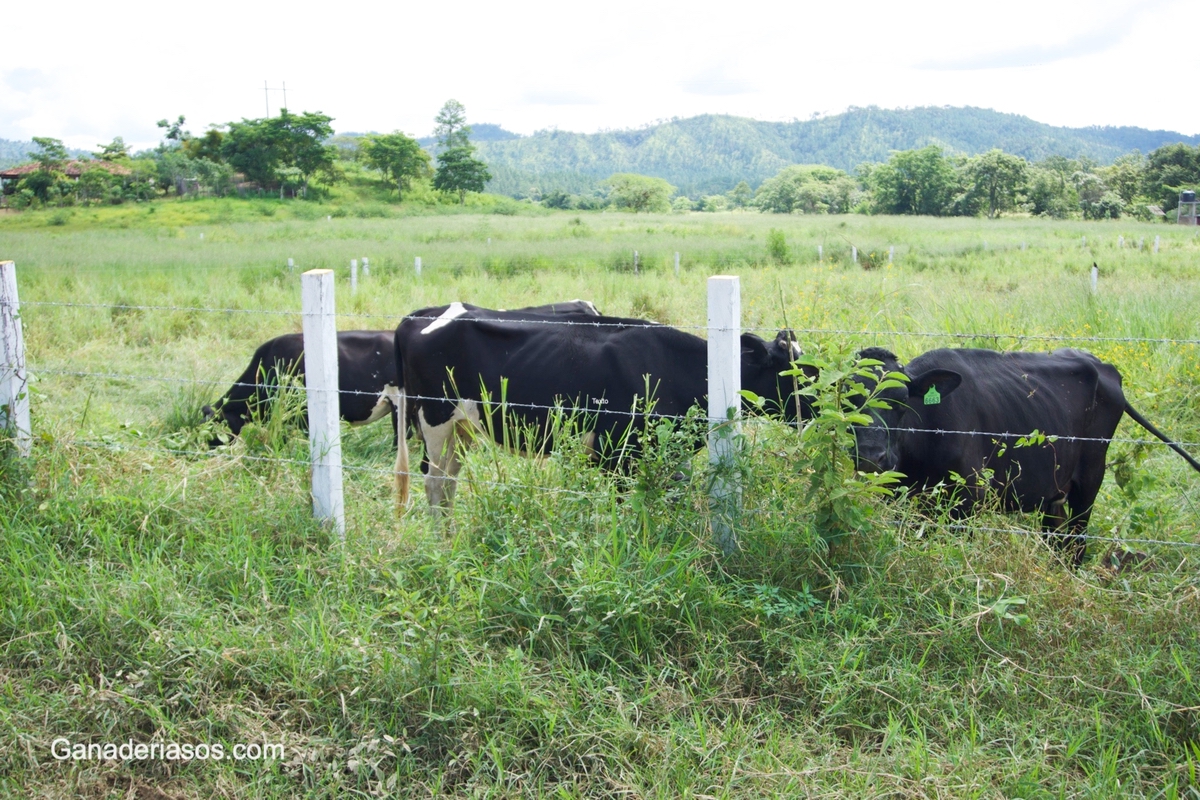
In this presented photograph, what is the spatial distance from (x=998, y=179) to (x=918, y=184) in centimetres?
859

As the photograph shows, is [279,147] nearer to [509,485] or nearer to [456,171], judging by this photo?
[456,171]

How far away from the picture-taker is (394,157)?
65125 mm

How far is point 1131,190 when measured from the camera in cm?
5634

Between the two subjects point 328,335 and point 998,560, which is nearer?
point 998,560

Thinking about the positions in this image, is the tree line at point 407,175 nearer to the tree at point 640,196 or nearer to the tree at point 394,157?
the tree at point 394,157

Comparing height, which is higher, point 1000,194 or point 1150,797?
point 1000,194

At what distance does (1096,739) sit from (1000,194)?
6492cm

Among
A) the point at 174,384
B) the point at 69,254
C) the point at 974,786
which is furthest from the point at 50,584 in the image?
the point at 69,254

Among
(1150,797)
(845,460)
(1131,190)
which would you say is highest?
(1131,190)

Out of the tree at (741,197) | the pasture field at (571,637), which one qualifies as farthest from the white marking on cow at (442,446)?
the tree at (741,197)

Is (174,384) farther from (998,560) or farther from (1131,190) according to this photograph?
(1131,190)

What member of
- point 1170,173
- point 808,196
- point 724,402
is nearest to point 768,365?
point 724,402

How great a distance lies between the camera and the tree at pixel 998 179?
195 feet

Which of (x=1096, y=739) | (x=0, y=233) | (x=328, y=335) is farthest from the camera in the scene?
(x=0, y=233)
